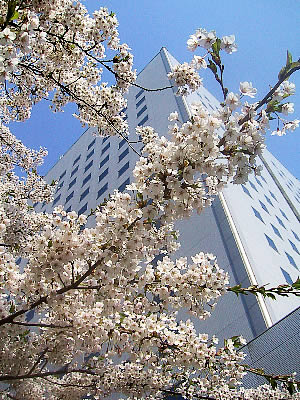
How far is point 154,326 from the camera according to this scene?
486cm

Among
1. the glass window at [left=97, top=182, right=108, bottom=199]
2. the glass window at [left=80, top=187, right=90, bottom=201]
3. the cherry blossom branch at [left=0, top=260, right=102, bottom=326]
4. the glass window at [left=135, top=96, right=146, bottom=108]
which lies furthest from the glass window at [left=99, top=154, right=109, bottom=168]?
the cherry blossom branch at [left=0, top=260, right=102, bottom=326]

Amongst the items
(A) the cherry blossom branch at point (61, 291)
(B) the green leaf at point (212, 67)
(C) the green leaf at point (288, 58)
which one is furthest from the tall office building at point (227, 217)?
(B) the green leaf at point (212, 67)

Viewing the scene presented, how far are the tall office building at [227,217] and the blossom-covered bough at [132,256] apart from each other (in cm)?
483

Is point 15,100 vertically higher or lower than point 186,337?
higher

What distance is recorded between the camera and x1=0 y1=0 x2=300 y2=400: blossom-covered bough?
341cm

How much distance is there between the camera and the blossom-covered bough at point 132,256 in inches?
134

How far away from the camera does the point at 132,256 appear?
12.1 ft

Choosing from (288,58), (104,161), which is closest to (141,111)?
(104,161)

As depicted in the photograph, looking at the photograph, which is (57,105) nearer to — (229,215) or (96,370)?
(96,370)

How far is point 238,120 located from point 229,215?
12888 millimetres

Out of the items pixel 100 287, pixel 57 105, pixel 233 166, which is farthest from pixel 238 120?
pixel 57 105

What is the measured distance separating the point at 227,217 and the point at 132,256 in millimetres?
12683

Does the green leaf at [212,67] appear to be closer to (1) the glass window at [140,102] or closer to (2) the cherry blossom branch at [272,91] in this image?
(2) the cherry blossom branch at [272,91]

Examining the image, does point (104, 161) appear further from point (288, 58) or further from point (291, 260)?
point (288, 58)
